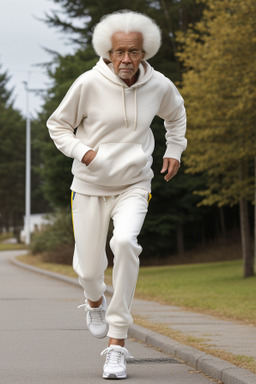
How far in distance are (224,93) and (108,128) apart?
15.5m

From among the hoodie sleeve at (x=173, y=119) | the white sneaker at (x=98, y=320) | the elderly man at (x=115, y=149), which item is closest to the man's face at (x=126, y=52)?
the elderly man at (x=115, y=149)

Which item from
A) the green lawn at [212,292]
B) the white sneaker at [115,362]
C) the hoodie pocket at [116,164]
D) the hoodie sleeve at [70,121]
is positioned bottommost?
the green lawn at [212,292]

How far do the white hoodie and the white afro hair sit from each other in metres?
0.16

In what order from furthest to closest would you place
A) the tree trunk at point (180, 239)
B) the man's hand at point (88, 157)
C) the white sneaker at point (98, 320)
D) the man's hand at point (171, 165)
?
the tree trunk at point (180, 239) → the white sneaker at point (98, 320) → the man's hand at point (171, 165) → the man's hand at point (88, 157)

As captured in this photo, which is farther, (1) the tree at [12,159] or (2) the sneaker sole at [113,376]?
(1) the tree at [12,159]

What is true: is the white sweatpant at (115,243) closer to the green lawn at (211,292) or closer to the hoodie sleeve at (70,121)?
the hoodie sleeve at (70,121)

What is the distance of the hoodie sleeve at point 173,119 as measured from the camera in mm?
6371

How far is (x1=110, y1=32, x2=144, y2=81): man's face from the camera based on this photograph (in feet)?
19.3

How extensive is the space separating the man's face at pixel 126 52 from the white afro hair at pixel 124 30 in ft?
0.13

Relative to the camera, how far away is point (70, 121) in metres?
6.09

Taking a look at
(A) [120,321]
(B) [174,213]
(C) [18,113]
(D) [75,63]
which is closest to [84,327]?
(A) [120,321]

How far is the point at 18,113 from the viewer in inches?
3477

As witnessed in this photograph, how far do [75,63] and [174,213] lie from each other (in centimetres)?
810

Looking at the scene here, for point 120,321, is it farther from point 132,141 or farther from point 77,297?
point 77,297
